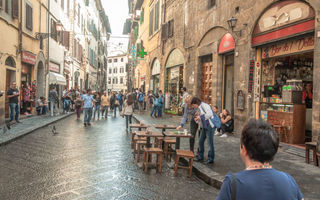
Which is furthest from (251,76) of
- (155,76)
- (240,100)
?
(155,76)

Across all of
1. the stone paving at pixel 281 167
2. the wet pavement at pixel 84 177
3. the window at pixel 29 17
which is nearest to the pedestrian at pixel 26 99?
the window at pixel 29 17

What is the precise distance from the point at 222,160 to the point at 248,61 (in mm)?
4609

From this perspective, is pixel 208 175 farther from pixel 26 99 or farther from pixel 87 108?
pixel 26 99

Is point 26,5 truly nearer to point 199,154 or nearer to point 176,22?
point 176,22

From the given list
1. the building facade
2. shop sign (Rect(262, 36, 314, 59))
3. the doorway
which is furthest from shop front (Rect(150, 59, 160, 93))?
the building facade

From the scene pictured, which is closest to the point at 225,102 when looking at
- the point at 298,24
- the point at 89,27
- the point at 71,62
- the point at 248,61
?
the point at 248,61

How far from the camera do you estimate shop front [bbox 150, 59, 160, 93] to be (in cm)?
2205

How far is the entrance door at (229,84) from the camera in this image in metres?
11.7

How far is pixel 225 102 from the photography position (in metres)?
12.3

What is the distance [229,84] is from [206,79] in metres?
1.98

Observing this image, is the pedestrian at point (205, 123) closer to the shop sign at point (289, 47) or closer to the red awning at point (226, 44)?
the shop sign at point (289, 47)

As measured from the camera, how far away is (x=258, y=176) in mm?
1554

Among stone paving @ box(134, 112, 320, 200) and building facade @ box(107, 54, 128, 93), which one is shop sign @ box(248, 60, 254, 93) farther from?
building facade @ box(107, 54, 128, 93)

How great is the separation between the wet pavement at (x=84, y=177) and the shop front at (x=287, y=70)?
4.11 meters
